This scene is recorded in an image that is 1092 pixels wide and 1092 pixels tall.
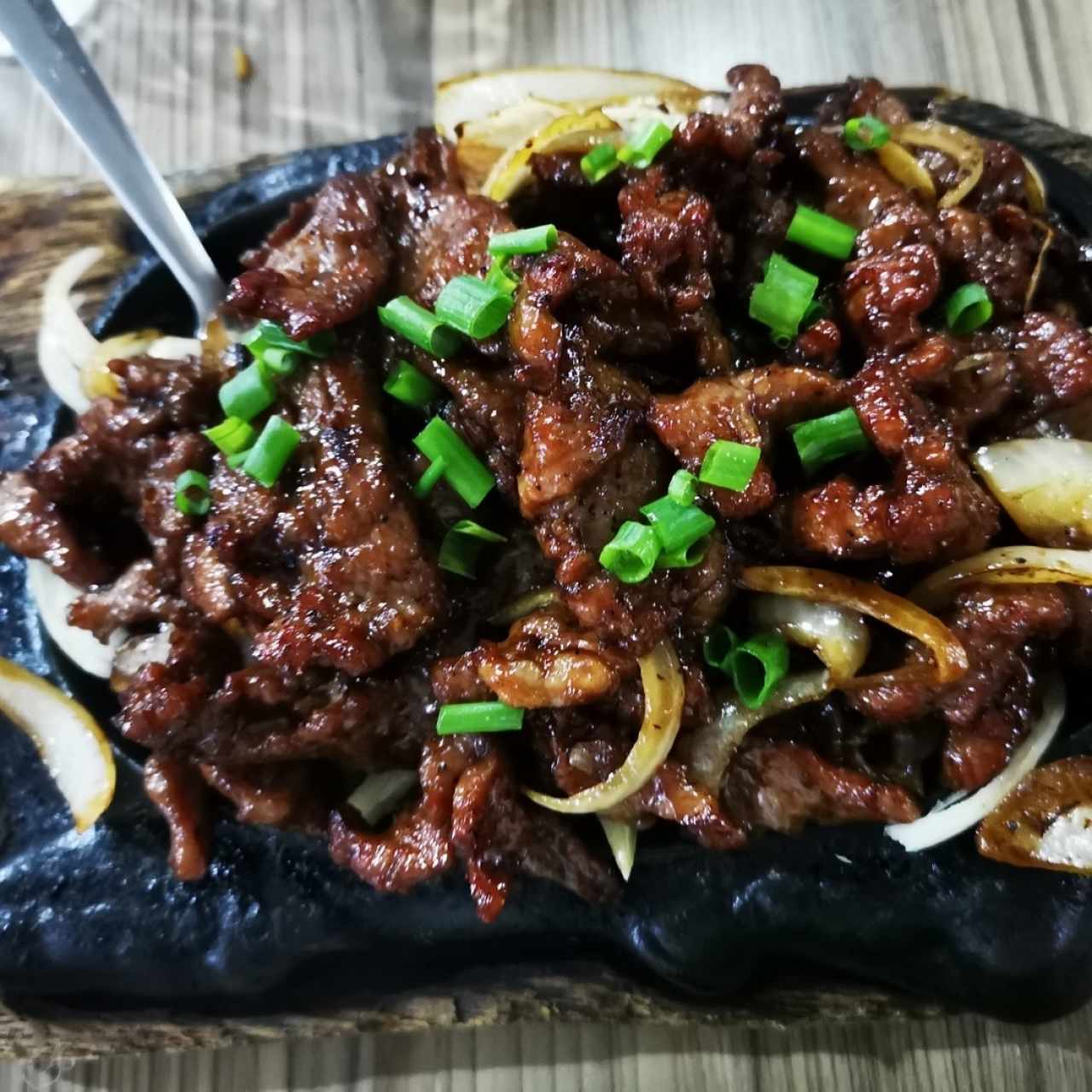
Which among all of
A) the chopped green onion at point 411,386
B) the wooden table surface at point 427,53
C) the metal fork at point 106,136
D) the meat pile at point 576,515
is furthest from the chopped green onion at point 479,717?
the wooden table surface at point 427,53

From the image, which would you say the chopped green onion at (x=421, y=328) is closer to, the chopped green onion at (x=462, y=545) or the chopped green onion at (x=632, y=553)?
the chopped green onion at (x=462, y=545)

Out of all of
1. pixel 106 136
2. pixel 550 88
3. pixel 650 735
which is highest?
pixel 550 88

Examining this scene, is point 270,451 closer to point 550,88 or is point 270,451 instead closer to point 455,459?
point 455,459

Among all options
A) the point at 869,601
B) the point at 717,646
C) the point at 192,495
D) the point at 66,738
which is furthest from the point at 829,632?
the point at 66,738

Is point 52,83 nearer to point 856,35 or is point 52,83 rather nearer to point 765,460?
point 765,460

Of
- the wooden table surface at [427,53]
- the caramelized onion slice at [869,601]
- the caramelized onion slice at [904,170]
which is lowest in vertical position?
the caramelized onion slice at [869,601]

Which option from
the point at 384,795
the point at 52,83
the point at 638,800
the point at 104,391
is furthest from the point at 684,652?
the point at 52,83

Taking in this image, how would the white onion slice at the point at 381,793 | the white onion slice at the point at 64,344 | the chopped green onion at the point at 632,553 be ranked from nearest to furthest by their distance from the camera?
the chopped green onion at the point at 632,553
the white onion slice at the point at 381,793
the white onion slice at the point at 64,344
